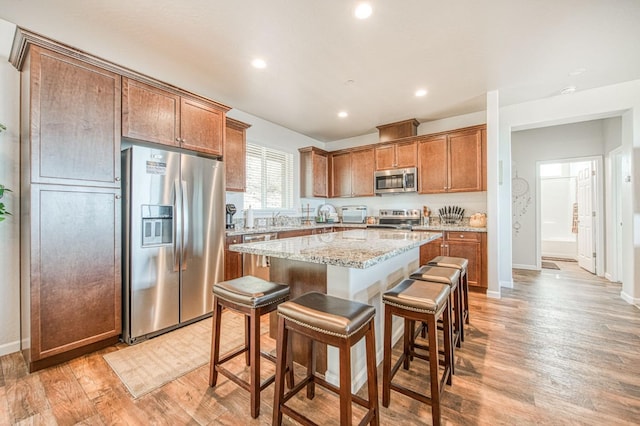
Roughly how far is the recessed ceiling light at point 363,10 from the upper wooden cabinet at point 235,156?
7.03 feet

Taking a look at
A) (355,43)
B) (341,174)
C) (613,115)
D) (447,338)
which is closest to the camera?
(447,338)

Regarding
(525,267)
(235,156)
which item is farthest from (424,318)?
(525,267)

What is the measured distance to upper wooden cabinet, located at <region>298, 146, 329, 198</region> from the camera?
532 centimetres

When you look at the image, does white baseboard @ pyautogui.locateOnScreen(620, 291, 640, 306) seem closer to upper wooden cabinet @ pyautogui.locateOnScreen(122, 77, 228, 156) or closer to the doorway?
the doorway

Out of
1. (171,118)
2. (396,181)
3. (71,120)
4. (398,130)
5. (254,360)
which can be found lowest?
(254,360)

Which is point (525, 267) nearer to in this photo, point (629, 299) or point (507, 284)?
point (507, 284)

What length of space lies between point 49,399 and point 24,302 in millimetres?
850

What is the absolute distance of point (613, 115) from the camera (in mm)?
3496

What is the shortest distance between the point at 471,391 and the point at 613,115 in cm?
414

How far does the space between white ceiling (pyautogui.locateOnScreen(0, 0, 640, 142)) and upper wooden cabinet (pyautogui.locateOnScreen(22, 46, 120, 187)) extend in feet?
1.44

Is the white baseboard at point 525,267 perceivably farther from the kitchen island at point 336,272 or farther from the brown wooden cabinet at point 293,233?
the kitchen island at point 336,272

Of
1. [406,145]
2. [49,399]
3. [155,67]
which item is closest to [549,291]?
[406,145]

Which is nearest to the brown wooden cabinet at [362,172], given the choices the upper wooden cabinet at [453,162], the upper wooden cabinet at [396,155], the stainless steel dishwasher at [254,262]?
the upper wooden cabinet at [396,155]

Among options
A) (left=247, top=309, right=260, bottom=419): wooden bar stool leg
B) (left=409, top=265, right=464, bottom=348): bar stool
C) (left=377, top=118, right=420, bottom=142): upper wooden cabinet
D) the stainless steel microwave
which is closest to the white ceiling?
(left=377, top=118, right=420, bottom=142): upper wooden cabinet
